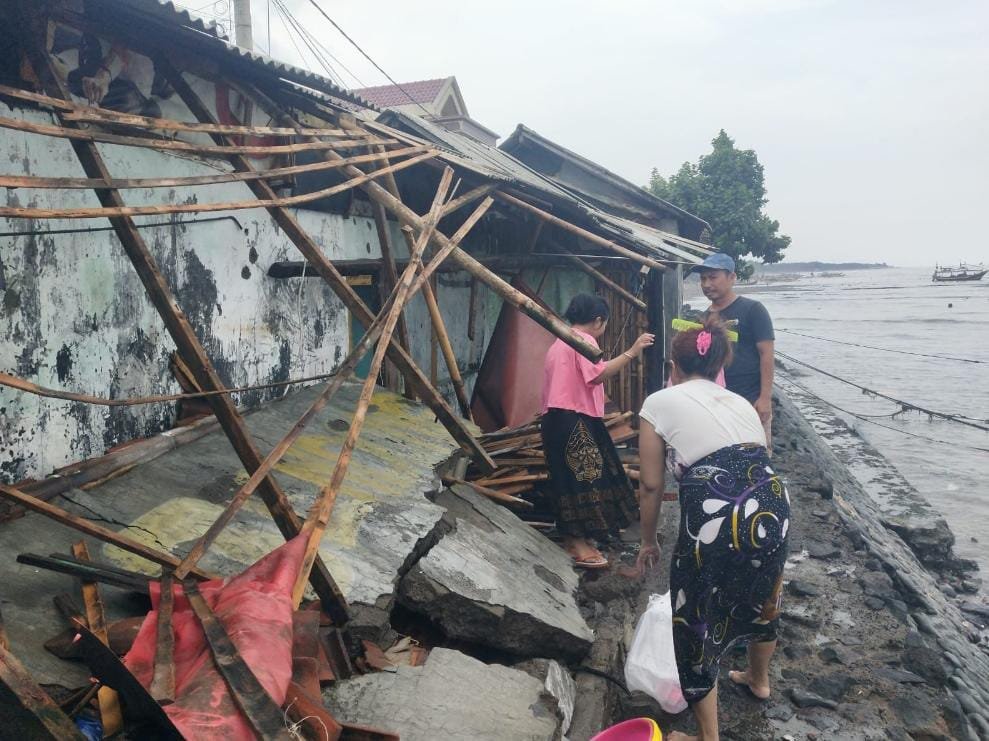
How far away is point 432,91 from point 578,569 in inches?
1016

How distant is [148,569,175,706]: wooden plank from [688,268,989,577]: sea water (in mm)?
8959

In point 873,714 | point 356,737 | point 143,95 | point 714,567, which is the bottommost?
point 873,714

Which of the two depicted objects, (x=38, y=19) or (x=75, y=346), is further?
(x=75, y=346)

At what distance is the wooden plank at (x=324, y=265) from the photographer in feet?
11.5

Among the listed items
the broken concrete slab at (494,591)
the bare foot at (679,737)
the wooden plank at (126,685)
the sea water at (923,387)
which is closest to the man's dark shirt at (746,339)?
the broken concrete slab at (494,591)

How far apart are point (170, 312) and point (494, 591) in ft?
6.89

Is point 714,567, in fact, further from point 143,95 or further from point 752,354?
point 143,95

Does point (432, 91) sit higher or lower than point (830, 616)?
higher

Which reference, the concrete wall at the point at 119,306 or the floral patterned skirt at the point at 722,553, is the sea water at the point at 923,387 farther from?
the concrete wall at the point at 119,306

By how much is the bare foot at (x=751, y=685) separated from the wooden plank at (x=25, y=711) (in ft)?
10.6

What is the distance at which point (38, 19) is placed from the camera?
10.2ft

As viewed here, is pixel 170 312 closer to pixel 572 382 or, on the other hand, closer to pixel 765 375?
pixel 572 382

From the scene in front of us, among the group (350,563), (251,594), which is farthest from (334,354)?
(251,594)

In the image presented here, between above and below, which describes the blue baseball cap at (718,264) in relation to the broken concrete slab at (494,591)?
above
